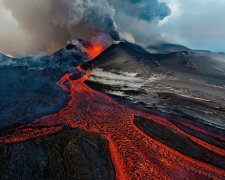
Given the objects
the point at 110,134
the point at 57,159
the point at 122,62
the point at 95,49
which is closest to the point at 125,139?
the point at 110,134

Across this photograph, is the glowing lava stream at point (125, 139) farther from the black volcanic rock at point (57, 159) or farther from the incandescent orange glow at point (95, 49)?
the incandescent orange glow at point (95, 49)

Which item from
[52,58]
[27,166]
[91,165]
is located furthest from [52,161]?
[52,58]

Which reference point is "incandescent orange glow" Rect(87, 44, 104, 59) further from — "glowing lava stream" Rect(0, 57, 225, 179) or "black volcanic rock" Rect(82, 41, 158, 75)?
"glowing lava stream" Rect(0, 57, 225, 179)

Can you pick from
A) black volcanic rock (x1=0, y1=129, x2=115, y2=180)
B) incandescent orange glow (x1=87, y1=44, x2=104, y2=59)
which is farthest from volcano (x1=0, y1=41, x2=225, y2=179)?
incandescent orange glow (x1=87, y1=44, x2=104, y2=59)

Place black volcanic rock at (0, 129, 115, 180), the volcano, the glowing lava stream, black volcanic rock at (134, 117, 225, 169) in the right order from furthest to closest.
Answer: black volcanic rock at (134, 117, 225, 169) < the glowing lava stream < the volcano < black volcanic rock at (0, 129, 115, 180)

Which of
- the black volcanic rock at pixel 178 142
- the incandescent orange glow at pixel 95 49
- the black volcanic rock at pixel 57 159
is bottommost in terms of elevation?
the black volcanic rock at pixel 57 159

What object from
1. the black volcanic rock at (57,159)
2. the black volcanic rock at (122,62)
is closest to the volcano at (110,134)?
the black volcanic rock at (57,159)
